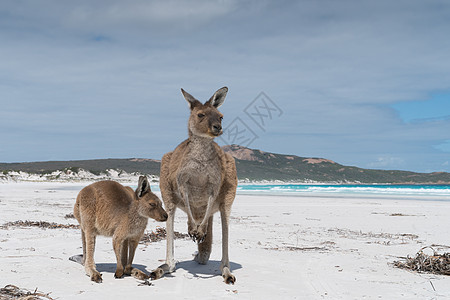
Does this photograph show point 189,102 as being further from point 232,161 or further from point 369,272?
point 369,272

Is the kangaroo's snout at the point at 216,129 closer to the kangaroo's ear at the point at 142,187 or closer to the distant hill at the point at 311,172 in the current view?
the kangaroo's ear at the point at 142,187

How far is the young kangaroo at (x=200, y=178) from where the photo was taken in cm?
543

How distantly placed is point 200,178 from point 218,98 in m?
1.11

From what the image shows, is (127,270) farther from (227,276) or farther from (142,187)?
(227,276)

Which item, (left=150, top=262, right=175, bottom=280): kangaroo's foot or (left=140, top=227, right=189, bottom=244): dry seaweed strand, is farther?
(left=140, top=227, right=189, bottom=244): dry seaweed strand

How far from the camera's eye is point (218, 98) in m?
5.67

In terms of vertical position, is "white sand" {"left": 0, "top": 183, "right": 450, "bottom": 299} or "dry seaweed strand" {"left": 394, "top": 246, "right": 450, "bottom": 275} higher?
"dry seaweed strand" {"left": 394, "top": 246, "right": 450, "bottom": 275}

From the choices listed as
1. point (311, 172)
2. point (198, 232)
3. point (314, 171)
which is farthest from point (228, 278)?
point (314, 171)

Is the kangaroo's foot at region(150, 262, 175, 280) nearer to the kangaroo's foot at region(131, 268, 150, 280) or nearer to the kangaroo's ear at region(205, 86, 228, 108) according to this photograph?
the kangaroo's foot at region(131, 268, 150, 280)

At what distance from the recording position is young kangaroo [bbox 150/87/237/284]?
5.43m

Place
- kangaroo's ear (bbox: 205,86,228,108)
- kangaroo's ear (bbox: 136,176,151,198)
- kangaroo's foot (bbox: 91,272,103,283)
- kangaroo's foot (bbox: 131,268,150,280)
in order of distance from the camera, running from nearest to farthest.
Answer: kangaroo's foot (bbox: 91,272,103,283), kangaroo's ear (bbox: 136,176,151,198), kangaroo's foot (bbox: 131,268,150,280), kangaroo's ear (bbox: 205,86,228,108)

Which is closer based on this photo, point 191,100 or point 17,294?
point 17,294

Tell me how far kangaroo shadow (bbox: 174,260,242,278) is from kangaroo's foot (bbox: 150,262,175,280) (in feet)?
1.08

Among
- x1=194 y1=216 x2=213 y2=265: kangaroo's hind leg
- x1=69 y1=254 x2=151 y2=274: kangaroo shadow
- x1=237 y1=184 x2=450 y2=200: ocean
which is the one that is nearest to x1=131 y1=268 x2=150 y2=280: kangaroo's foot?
x1=69 y1=254 x2=151 y2=274: kangaroo shadow
